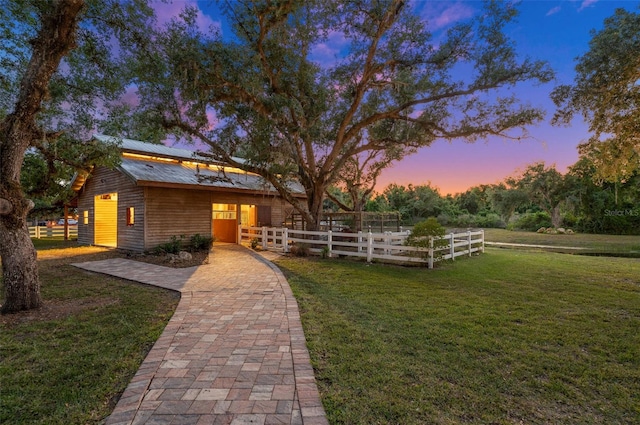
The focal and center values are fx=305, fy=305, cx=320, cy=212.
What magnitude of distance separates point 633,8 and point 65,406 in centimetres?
1142

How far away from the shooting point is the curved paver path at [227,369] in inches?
91.6

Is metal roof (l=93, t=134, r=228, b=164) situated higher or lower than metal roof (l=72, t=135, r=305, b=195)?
higher

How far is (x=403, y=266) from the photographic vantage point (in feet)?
29.7

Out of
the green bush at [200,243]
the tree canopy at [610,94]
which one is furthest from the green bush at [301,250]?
the tree canopy at [610,94]

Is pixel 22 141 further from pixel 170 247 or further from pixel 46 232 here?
pixel 46 232

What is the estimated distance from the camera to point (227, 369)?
2996 millimetres

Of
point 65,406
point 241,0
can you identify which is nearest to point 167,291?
point 65,406

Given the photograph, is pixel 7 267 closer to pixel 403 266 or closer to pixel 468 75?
pixel 403 266

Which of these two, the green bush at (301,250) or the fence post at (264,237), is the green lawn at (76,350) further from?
the fence post at (264,237)

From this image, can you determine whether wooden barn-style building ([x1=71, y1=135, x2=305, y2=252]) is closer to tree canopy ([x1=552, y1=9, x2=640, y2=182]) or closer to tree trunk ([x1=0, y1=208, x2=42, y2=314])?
tree trunk ([x1=0, y1=208, x2=42, y2=314])

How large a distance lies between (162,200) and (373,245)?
27.6 feet

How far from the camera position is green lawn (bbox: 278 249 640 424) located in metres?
2.45

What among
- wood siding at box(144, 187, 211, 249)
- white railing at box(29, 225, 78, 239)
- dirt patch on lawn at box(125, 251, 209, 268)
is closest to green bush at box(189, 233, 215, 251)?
dirt patch on lawn at box(125, 251, 209, 268)

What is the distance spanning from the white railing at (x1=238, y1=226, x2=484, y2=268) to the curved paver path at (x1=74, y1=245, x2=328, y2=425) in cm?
443
